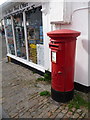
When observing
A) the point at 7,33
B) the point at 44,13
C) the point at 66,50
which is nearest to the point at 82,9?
the point at 66,50

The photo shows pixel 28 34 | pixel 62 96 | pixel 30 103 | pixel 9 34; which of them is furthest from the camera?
pixel 9 34

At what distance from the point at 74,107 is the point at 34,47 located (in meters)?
2.91

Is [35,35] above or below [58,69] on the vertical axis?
above

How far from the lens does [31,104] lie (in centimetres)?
275

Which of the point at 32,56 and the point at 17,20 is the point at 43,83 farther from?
the point at 17,20

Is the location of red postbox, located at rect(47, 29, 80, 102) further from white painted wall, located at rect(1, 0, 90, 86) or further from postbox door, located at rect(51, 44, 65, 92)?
white painted wall, located at rect(1, 0, 90, 86)

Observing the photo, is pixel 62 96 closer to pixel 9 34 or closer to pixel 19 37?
pixel 19 37

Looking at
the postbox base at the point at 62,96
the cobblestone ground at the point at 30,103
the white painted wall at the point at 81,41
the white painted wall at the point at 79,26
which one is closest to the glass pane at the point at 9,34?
the cobblestone ground at the point at 30,103

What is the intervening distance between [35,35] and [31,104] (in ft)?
9.32

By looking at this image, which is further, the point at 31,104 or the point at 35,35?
the point at 35,35

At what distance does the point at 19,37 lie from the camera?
5.67 metres

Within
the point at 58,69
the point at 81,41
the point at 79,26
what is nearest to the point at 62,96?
the point at 58,69

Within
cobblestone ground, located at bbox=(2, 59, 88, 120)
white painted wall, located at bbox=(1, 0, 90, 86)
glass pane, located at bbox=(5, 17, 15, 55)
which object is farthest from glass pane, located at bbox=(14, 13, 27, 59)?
white painted wall, located at bbox=(1, 0, 90, 86)

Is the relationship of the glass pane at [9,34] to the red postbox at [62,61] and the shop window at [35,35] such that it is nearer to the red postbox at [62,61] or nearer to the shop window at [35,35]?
the shop window at [35,35]
